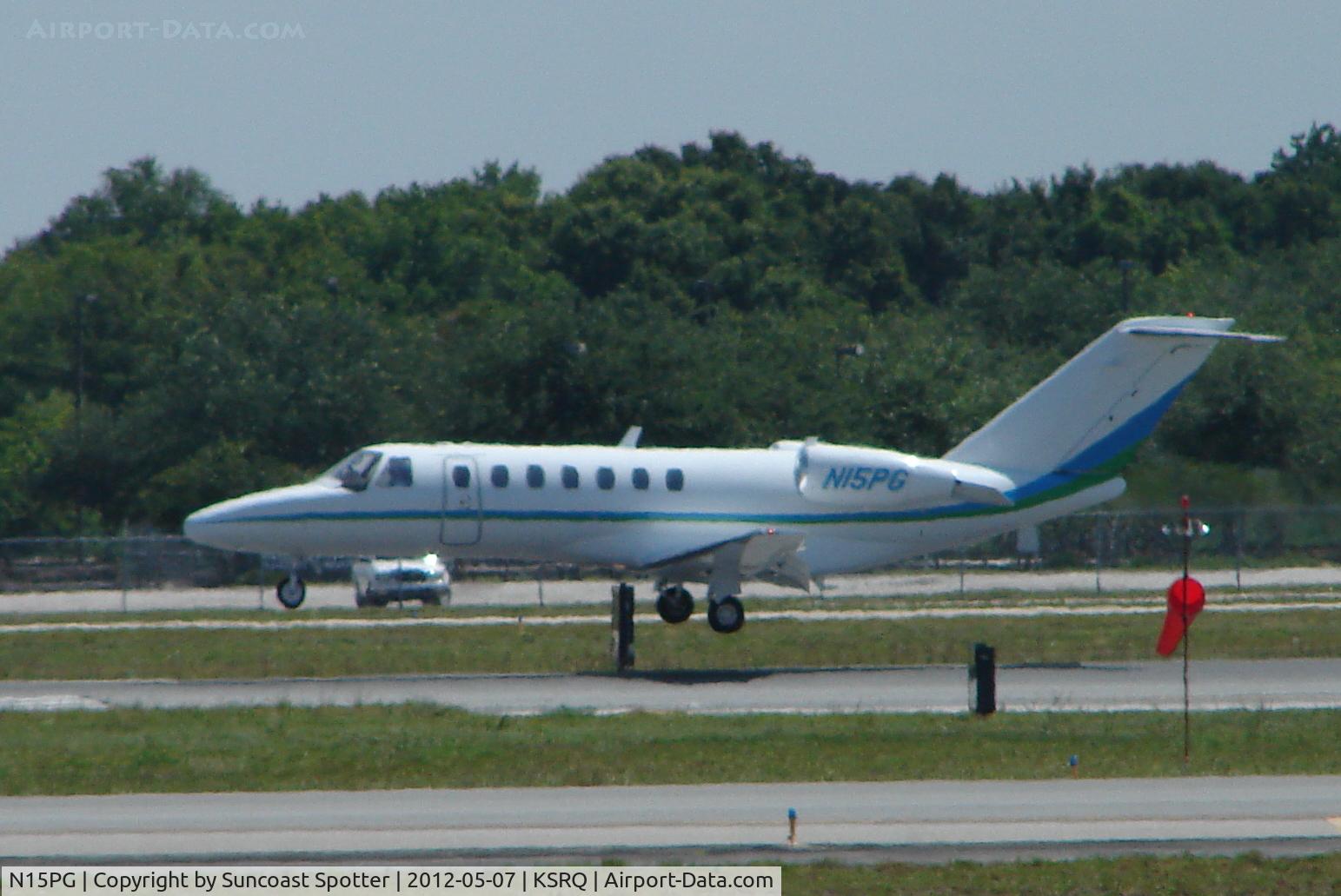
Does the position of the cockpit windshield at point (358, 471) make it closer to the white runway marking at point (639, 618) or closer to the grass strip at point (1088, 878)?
the white runway marking at point (639, 618)

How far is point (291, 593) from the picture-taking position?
29.9 metres

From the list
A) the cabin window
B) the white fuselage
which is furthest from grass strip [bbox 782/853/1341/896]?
the cabin window

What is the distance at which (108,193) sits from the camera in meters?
122

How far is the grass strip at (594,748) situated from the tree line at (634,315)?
88.8 feet

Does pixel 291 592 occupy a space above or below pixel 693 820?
above

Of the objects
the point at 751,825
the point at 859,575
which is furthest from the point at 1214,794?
the point at 859,575

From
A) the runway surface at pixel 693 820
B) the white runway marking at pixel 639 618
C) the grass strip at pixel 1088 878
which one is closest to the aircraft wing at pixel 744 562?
the white runway marking at pixel 639 618

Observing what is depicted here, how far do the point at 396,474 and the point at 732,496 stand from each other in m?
5.64

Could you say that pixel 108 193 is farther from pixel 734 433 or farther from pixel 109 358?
pixel 734 433

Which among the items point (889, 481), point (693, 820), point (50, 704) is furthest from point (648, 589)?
point (693, 820)

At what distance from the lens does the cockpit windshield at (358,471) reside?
97.0 ft

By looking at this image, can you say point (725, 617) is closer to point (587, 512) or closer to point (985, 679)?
point (587, 512)

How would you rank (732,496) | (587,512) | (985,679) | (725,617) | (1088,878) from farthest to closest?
(732,496) → (587,512) → (725,617) → (985,679) → (1088,878)

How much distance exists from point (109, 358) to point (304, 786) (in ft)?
221
